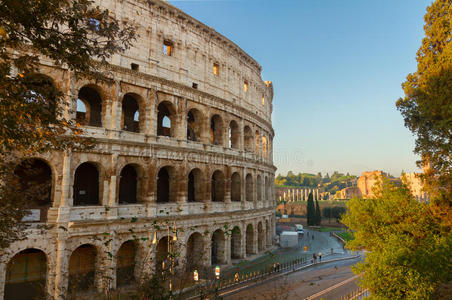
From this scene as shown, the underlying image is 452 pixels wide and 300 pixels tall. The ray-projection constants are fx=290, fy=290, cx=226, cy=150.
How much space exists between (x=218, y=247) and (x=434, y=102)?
59.5ft

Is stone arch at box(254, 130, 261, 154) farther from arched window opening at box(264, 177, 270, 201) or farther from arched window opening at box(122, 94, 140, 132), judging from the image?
arched window opening at box(122, 94, 140, 132)

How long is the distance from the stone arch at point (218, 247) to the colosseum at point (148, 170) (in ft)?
0.36

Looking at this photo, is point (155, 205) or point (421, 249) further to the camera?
point (155, 205)

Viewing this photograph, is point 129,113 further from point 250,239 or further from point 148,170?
point 250,239

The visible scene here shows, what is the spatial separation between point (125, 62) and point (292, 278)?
20.3 m

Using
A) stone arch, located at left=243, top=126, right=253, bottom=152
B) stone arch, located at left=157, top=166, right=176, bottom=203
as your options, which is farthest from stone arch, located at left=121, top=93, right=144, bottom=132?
stone arch, located at left=243, top=126, right=253, bottom=152

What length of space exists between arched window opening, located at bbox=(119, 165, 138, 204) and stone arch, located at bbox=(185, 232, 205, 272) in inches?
215

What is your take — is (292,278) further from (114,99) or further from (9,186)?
(9,186)

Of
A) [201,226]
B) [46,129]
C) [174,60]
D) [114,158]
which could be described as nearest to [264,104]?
[174,60]

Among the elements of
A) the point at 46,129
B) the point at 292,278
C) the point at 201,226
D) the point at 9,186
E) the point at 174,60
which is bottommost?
the point at 292,278

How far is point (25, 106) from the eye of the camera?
6332 millimetres

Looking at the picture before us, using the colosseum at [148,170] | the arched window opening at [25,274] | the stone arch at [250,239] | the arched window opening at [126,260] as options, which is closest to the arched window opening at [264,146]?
the colosseum at [148,170]

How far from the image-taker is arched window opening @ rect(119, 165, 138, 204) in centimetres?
2053

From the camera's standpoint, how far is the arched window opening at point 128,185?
2053cm
